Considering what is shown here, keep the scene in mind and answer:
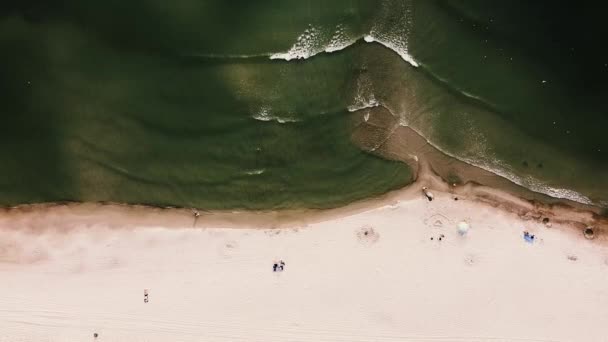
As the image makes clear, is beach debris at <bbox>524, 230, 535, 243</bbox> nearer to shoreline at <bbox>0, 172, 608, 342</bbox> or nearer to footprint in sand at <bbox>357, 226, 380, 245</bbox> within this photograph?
shoreline at <bbox>0, 172, 608, 342</bbox>

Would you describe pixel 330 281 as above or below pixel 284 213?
below

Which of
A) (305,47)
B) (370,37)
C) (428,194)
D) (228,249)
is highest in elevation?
(370,37)

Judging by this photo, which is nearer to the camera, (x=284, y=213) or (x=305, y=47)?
(x=305, y=47)

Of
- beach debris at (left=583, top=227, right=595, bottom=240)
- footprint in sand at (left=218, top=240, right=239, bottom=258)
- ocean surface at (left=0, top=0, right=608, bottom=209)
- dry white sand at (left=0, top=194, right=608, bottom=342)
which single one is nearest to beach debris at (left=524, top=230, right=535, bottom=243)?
dry white sand at (left=0, top=194, right=608, bottom=342)

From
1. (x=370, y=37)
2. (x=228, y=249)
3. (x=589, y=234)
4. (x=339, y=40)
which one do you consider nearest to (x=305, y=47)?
(x=339, y=40)

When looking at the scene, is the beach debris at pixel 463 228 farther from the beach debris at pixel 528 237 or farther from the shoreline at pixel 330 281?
the beach debris at pixel 528 237

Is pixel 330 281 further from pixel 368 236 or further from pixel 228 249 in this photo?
pixel 228 249

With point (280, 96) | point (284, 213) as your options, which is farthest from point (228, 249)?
point (280, 96)

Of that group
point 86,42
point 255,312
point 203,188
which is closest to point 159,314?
point 255,312

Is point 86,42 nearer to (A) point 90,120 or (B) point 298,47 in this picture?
(A) point 90,120
